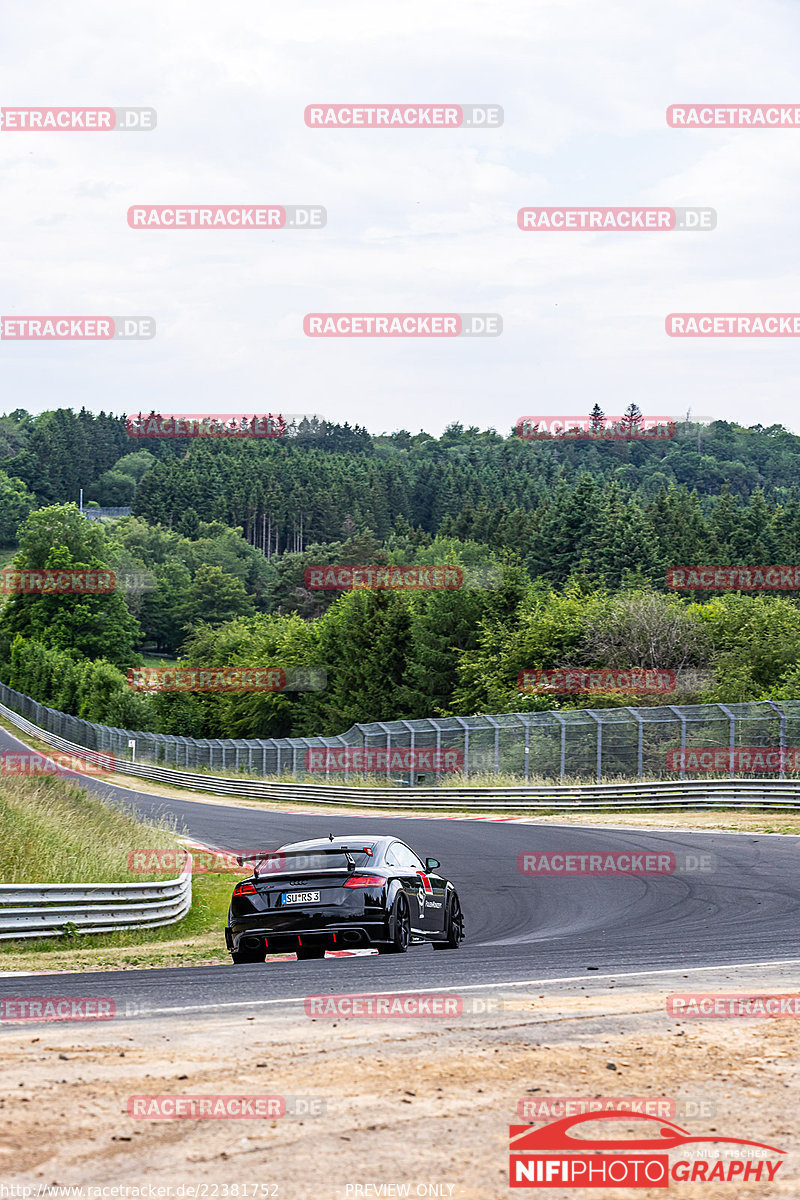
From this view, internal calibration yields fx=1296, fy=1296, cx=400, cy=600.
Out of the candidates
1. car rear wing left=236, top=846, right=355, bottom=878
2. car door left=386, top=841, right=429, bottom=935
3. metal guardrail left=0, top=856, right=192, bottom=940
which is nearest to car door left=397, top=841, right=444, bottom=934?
car door left=386, top=841, right=429, bottom=935

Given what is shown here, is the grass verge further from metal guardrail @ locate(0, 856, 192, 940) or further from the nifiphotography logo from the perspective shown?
the nifiphotography logo

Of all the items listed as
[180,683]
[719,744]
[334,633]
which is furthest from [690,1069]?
[180,683]

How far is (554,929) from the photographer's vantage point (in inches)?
555

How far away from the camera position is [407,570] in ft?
338

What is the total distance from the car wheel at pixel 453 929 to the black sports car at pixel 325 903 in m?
0.91

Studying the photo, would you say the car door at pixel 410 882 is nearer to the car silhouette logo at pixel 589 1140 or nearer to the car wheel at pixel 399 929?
the car wheel at pixel 399 929

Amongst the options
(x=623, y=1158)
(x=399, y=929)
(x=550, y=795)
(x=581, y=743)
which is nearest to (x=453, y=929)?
(x=399, y=929)

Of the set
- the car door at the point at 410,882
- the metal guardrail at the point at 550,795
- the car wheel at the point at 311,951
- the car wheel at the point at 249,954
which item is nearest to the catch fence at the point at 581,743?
the metal guardrail at the point at 550,795

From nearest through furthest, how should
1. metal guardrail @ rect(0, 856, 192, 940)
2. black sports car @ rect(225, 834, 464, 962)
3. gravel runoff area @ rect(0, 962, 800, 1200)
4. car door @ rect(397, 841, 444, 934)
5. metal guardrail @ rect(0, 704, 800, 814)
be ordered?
Result: gravel runoff area @ rect(0, 962, 800, 1200) < black sports car @ rect(225, 834, 464, 962) < car door @ rect(397, 841, 444, 934) < metal guardrail @ rect(0, 856, 192, 940) < metal guardrail @ rect(0, 704, 800, 814)

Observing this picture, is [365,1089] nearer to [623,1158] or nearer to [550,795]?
[623,1158]

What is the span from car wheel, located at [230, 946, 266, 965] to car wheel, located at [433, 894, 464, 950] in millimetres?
2108

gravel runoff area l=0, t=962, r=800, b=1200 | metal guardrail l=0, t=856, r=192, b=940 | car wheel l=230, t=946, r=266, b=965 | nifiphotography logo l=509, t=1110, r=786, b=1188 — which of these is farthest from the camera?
metal guardrail l=0, t=856, r=192, b=940

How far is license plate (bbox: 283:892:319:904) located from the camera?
11.4 metres

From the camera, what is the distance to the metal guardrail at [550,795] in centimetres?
2808
